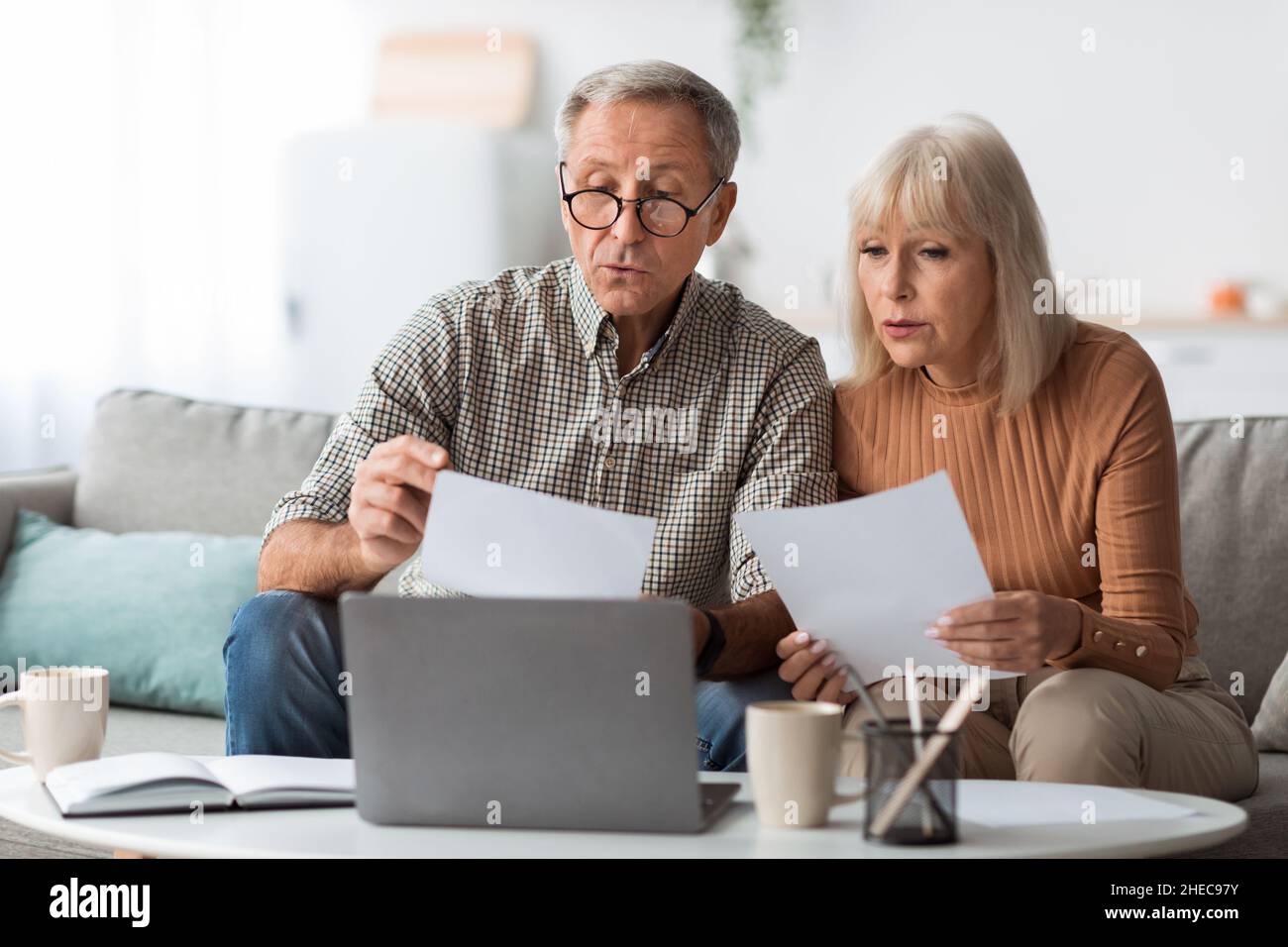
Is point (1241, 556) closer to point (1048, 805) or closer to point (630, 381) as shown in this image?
point (630, 381)

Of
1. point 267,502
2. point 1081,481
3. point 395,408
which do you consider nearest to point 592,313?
point 395,408

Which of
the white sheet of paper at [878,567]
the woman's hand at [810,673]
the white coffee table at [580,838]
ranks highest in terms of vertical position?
the white sheet of paper at [878,567]

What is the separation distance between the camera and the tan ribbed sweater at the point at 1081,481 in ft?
5.10

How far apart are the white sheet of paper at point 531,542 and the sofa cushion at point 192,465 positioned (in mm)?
Answer: 1341

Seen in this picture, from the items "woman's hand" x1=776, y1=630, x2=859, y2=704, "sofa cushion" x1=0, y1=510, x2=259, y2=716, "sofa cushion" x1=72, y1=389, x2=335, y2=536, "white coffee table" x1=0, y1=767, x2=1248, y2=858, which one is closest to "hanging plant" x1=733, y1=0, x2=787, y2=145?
"sofa cushion" x1=72, y1=389, x2=335, y2=536

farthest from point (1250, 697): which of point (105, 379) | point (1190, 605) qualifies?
point (105, 379)

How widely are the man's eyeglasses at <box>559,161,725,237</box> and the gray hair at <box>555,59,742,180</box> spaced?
79mm

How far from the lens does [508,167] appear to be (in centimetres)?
379

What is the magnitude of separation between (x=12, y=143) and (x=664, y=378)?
2.61 meters

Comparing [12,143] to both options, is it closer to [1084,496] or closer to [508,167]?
[508,167]

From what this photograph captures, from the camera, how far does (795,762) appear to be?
→ 1.06 meters

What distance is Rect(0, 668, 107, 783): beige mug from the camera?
4.03 ft

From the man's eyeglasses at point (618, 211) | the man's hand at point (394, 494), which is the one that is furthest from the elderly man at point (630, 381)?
the man's hand at point (394, 494)

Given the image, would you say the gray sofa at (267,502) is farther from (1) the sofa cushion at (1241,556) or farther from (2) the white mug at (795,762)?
(2) the white mug at (795,762)
